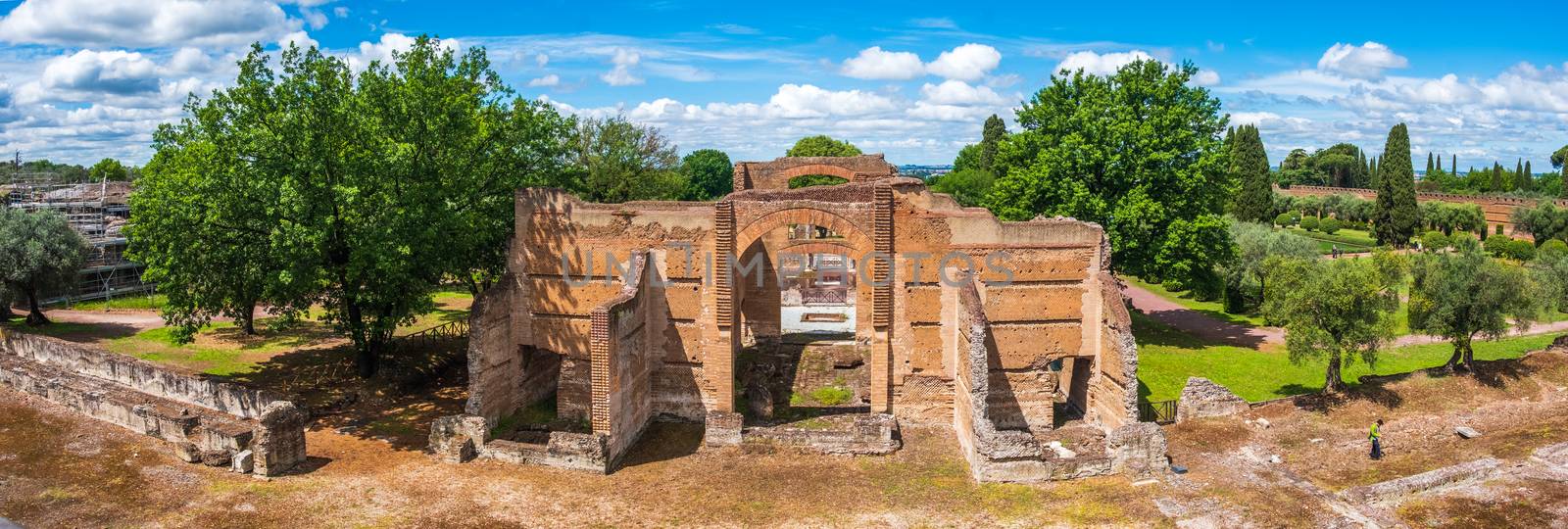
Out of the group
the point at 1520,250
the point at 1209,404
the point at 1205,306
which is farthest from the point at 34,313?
the point at 1520,250

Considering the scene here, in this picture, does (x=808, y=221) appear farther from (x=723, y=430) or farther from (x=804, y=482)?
(x=804, y=482)

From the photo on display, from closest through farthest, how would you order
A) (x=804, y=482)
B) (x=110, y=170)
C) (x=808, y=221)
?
(x=804, y=482), (x=808, y=221), (x=110, y=170)

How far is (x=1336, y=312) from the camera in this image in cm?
2109

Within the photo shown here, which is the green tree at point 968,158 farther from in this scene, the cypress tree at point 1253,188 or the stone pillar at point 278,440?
the stone pillar at point 278,440

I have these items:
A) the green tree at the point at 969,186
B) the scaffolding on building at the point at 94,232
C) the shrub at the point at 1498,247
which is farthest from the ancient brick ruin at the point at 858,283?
the shrub at the point at 1498,247

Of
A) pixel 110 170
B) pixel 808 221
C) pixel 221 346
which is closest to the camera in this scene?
Result: pixel 808 221

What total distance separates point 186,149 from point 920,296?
1747 centimetres

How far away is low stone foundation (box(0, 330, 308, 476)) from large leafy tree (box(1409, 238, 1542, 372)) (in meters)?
26.2

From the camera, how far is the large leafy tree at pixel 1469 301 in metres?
22.2

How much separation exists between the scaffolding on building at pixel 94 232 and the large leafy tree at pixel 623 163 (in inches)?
864

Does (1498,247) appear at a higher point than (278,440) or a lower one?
higher

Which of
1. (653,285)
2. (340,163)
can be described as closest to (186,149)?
(340,163)

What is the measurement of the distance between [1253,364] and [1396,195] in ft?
112

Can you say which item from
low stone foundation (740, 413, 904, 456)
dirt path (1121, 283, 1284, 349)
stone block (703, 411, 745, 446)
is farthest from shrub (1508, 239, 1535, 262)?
stone block (703, 411, 745, 446)
